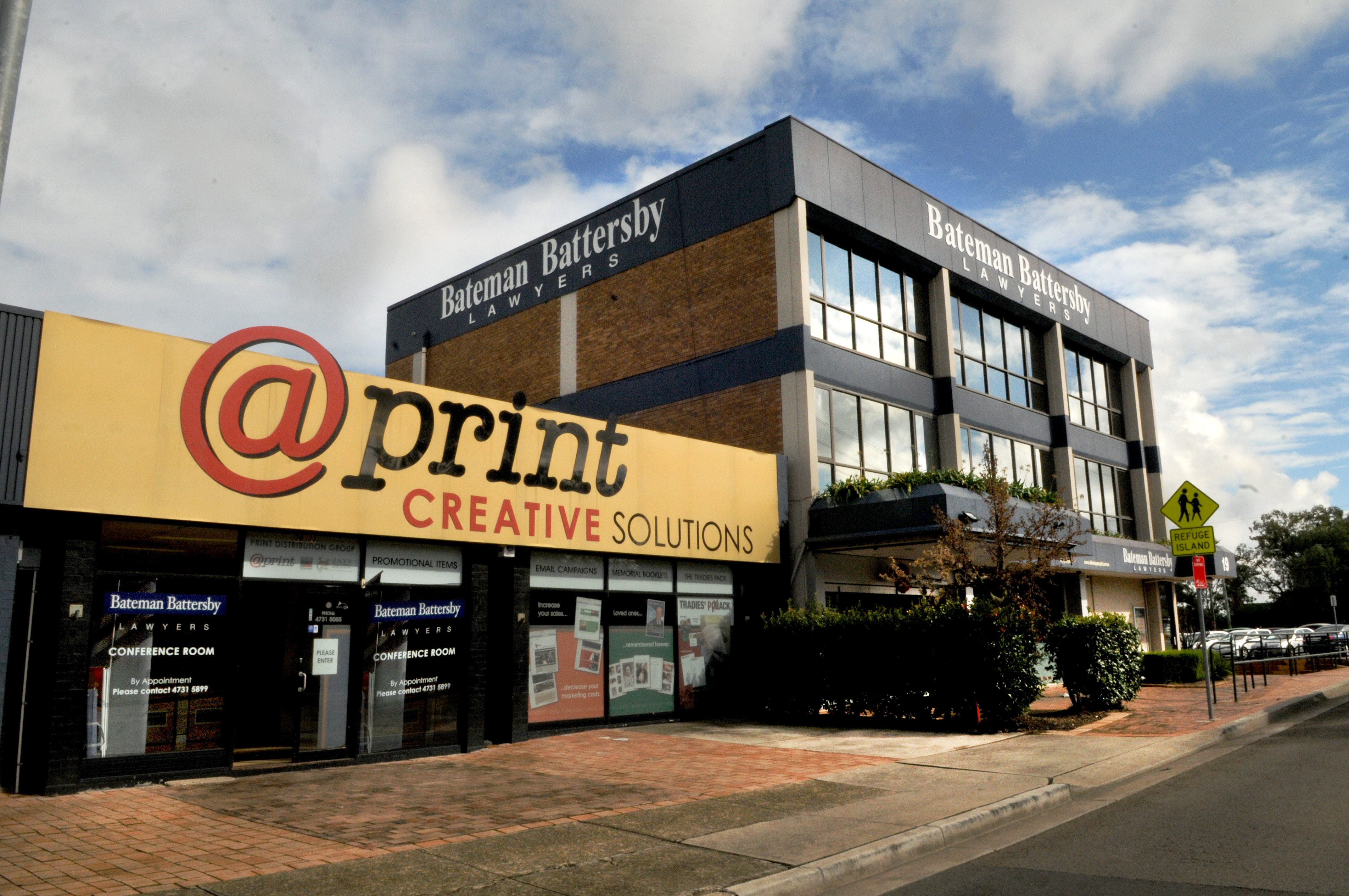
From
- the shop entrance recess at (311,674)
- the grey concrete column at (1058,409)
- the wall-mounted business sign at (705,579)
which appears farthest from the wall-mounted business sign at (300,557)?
the grey concrete column at (1058,409)

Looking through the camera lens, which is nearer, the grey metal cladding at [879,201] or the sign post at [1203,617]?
→ the sign post at [1203,617]

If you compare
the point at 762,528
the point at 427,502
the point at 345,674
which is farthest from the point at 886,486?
the point at 345,674

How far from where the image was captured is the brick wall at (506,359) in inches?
980

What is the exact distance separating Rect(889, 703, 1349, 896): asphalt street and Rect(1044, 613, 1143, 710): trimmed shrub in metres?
6.03

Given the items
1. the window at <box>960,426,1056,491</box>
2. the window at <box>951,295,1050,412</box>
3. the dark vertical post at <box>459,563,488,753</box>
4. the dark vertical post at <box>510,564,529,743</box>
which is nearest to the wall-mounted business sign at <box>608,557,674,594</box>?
the dark vertical post at <box>510,564,529,743</box>

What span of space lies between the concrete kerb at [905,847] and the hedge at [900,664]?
10.5 ft

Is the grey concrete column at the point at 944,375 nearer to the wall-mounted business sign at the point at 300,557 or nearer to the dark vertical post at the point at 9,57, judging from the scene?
the wall-mounted business sign at the point at 300,557

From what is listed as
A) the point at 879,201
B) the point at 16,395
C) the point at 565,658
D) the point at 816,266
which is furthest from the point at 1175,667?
the point at 16,395

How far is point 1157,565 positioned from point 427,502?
23233 mm

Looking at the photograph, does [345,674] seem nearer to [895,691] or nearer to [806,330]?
[895,691]

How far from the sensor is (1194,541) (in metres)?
16.0

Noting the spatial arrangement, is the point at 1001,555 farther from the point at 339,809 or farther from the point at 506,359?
the point at 506,359

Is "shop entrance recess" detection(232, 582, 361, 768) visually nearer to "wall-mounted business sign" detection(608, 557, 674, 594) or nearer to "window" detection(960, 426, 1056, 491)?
"wall-mounted business sign" detection(608, 557, 674, 594)

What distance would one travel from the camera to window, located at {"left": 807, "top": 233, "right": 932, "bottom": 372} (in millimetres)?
20453
